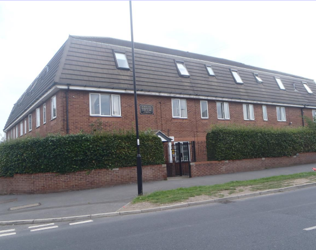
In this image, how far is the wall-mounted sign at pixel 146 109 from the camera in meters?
18.6

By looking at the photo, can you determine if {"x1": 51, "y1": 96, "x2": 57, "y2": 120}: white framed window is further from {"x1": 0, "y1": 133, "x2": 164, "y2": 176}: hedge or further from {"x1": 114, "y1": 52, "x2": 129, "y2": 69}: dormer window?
{"x1": 114, "y1": 52, "x2": 129, "y2": 69}: dormer window

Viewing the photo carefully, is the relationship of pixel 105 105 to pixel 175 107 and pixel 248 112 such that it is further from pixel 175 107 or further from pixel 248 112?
pixel 248 112

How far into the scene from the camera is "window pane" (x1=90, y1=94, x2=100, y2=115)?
1708 centimetres

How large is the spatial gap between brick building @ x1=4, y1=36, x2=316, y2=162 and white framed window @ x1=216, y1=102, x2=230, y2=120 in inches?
3.0

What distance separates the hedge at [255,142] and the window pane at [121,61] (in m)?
6.84

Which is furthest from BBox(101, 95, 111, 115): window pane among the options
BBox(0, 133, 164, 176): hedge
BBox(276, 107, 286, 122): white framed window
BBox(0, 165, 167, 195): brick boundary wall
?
BBox(276, 107, 286, 122): white framed window

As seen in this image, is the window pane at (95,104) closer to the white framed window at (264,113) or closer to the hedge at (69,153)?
the hedge at (69,153)

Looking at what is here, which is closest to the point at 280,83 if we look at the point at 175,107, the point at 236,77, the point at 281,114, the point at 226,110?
the point at 281,114

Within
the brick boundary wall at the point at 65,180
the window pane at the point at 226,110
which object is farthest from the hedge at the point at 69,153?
the window pane at the point at 226,110

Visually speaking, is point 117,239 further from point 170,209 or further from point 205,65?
point 205,65

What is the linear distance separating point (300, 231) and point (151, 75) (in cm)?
1527

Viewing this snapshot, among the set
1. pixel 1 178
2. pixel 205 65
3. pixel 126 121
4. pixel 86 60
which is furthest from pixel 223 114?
pixel 1 178

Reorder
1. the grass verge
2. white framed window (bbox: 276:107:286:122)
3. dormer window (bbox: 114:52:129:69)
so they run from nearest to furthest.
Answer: the grass verge, dormer window (bbox: 114:52:129:69), white framed window (bbox: 276:107:286:122)

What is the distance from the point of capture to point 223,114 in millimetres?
22641
